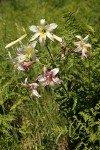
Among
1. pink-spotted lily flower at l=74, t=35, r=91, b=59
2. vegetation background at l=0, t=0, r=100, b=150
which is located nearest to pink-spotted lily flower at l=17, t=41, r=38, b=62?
vegetation background at l=0, t=0, r=100, b=150

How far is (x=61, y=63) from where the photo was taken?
281cm

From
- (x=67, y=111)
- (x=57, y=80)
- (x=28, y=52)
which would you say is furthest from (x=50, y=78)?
(x=67, y=111)

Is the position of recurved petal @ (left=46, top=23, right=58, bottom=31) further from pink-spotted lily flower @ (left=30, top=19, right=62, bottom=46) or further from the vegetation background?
the vegetation background

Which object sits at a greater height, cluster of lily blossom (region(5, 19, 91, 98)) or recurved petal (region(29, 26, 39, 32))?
recurved petal (region(29, 26, 39, 32))

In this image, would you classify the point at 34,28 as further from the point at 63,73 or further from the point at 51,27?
the point at 63,73

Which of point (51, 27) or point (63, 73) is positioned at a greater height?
point (51, 27)

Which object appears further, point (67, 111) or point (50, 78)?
point (67, 111)

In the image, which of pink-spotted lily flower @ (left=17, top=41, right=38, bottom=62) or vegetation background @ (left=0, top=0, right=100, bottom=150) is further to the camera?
vegetation background @ (left=0, top=0, right=100, bottom=150)

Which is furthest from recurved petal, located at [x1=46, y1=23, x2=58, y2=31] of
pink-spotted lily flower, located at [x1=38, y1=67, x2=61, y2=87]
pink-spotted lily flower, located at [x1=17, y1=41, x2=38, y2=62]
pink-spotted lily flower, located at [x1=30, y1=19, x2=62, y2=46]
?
pink-spotted lily flower, located at [x1=38, y1=67, x2=61, y2=87]

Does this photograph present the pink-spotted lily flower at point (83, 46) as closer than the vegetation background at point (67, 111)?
Yes

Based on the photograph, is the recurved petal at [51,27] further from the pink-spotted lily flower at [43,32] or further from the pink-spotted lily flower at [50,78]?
the pink-spotted lily flower at [50,78]

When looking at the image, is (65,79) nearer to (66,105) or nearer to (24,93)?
(66,105)

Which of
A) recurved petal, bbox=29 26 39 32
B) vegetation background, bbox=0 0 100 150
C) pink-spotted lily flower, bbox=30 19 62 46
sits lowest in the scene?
vegetation background, bbox=0 0 100 150

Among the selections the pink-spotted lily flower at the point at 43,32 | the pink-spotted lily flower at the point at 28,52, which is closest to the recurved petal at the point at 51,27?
the pink-spotted lily flower at the point at 43,32
